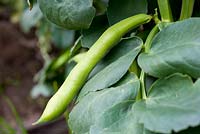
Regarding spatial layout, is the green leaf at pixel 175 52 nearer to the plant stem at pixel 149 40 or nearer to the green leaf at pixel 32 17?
the plant stem at pixel 149 40

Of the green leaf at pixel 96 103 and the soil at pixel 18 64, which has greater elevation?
the green leaf at pixel 96 103

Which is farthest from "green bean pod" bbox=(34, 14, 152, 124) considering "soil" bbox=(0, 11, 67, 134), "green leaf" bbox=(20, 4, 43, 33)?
"soil" bbox=(0, 11, 67, 134)

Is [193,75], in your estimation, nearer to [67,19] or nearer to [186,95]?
[186,95]

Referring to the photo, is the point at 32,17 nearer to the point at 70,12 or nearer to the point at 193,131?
the point at 70,12

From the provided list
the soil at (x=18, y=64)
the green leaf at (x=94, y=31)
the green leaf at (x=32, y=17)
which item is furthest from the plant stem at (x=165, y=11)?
the soil at (x=18, y=64)

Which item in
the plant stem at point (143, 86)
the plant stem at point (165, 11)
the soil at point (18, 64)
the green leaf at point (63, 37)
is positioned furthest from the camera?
the soil at point (18, 64)

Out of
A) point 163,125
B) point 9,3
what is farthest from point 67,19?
point 9,3
